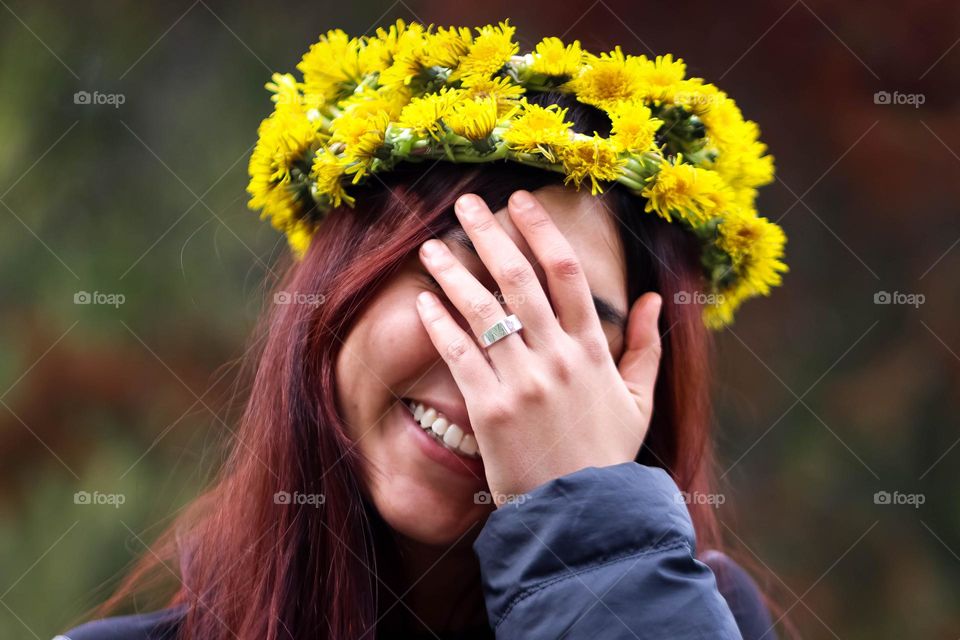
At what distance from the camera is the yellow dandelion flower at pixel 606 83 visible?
126cm

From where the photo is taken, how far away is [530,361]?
1.14 meters

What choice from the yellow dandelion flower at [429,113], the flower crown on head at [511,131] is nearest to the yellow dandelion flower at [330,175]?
the flower crown on head at [511,131]

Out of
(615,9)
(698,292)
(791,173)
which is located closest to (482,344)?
(698,292)

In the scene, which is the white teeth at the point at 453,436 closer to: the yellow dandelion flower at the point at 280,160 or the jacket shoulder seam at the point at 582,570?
the jacket shoulder seam at the point at 582,570

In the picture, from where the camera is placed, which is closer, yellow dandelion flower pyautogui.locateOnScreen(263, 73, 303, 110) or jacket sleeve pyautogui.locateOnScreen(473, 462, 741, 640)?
jacket sleeve pyautogui.locateOnScreen(473, 462, 741, 640)

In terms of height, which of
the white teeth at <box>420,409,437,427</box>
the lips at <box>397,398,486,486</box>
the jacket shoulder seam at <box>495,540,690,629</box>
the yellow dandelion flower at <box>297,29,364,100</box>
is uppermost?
the yellow dandelion flower at <box>297,29,364,100</box>

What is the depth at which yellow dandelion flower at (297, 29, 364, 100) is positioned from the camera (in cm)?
135

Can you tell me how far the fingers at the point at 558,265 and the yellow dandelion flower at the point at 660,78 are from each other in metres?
0.26

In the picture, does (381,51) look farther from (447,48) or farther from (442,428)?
(442,428)

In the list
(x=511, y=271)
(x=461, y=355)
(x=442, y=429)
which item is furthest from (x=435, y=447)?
(x=511, y=271)

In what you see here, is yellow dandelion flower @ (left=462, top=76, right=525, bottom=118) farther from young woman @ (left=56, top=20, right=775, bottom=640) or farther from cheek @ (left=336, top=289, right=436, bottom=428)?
cheek @ (left=336, top=289, right=436, bottom=428)

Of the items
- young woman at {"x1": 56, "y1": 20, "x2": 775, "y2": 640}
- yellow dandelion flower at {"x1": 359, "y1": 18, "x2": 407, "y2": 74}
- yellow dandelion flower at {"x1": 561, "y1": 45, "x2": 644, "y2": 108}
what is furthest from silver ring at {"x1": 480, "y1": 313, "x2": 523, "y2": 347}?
yellow dandelion flower at {"x1": 359, "y1": 18, "x2": 407, "y2": 74}

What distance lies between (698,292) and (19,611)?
1.42 metres

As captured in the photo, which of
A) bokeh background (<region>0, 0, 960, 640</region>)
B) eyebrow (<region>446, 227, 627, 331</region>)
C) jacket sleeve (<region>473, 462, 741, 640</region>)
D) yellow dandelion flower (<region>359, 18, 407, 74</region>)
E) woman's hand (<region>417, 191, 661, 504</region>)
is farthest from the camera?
bokeh background (<region>0, 0, 960, 640</region>)
